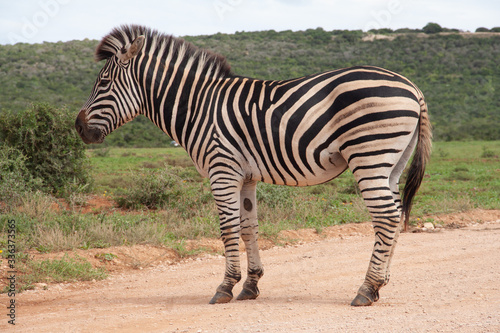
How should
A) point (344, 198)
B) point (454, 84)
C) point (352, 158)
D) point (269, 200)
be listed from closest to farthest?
point (352, 158), point (269, 200), point (344, 198), point (454, 84)

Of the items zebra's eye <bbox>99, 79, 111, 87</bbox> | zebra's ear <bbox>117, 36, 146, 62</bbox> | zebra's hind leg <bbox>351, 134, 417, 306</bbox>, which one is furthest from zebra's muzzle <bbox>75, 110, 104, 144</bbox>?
zebra's hind leg <bbox>351, 134, 417, 306</bbox>

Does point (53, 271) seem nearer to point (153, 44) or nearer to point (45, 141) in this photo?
point (153, 44)

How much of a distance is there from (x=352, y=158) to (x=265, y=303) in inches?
72.4

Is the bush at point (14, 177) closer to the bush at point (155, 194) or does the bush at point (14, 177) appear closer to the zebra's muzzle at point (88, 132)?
the bush at point (155, 194)

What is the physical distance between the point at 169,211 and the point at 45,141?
12.8 ft

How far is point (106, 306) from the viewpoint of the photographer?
528 centimetres

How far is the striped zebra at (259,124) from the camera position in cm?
486

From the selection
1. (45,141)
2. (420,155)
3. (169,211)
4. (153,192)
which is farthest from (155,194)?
(420,155)

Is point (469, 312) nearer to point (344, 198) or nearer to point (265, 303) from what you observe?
point (265, 303)

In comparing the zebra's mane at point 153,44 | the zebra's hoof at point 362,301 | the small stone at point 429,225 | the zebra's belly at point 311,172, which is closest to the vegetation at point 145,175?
the small stone at point 429,225

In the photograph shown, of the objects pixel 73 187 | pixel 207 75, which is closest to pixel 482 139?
pixel 73 187

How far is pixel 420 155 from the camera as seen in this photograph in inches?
207

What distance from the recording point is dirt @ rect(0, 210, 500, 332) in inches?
171

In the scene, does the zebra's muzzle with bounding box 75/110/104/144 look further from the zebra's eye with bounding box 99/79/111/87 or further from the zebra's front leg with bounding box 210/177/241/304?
the zebra's front leg with bounding box 210/177/241/304
